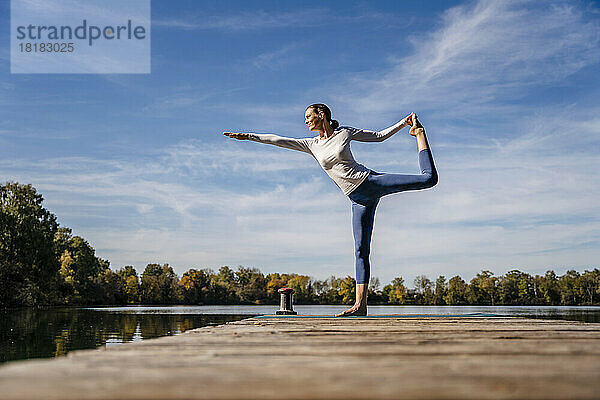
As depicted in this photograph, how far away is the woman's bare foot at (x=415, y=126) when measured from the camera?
Result: 18.0 ft

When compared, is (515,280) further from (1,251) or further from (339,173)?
(339,173)

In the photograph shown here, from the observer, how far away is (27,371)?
4.81 feet

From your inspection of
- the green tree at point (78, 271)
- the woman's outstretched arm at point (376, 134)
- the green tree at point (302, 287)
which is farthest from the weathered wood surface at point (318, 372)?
the green tree at point (302, 287)

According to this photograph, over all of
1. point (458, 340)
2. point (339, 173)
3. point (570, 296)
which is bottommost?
point (570, 296)

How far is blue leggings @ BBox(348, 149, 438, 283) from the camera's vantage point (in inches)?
206

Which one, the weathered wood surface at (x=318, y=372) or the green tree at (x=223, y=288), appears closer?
the weathered wood surface at (x=318, y=372)

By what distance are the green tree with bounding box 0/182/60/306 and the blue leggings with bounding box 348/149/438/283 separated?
42.6m

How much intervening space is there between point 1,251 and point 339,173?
4433 centimetres

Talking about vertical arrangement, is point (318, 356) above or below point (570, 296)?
above

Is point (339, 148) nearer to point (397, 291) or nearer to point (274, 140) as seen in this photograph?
point (274, 140)

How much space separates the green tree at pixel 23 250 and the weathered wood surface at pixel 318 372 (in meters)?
45.1

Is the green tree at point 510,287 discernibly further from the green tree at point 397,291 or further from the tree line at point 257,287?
the green tree at point 397,291

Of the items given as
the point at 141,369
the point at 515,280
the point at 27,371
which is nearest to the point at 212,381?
the point at 141,369

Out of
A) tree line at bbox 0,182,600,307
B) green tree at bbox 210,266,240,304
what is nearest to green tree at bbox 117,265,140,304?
tree line at bbox 0,182,600,307
